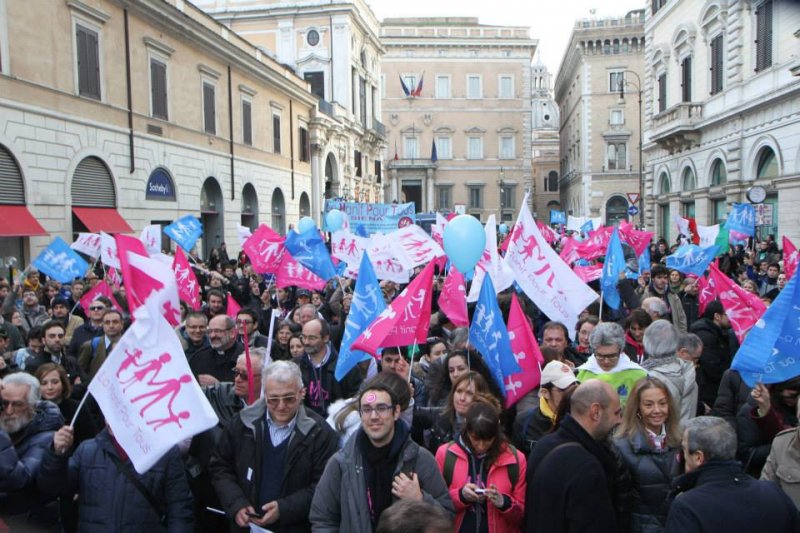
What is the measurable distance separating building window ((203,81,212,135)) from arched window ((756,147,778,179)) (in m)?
18.8

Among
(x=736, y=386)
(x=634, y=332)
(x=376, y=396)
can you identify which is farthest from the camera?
(x=634, y=332)

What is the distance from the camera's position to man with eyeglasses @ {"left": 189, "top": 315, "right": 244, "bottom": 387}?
6.21 metres

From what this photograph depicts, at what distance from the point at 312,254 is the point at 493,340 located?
5.75 m

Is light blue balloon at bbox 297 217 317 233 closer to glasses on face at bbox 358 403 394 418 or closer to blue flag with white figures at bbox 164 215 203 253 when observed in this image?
blue flag with white figures at bbox 164 215 203 253

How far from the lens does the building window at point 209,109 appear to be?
83.0 feet

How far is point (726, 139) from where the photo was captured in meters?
25.3

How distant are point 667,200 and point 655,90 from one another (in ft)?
19.1

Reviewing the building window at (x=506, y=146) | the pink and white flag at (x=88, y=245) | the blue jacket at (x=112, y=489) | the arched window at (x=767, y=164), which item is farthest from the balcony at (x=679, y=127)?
the building window at (x=506, y=146)

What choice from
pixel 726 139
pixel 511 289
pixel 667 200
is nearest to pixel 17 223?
pixel 511 289

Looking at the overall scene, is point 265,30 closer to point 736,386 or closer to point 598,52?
point 598,52

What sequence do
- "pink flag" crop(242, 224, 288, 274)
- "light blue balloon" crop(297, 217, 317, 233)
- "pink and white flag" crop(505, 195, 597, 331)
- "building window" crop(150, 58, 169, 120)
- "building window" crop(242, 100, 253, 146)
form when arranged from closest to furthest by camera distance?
"pink and white flag" crop(505, 195, 597, 331)
"pink flag" crop(242, 224, 288, 274)
"light blue balloon" crop(297, 217, 317, 233)
"building window" crop(150, 58, 169, 120)
"building window" crop(242, 100, 253, 146)

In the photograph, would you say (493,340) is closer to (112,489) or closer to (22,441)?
(112,489)

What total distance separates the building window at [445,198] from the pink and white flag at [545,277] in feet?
189

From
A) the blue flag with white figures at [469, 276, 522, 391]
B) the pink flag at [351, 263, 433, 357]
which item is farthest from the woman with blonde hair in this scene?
the pink flag at [351, 263, 433, 357]
